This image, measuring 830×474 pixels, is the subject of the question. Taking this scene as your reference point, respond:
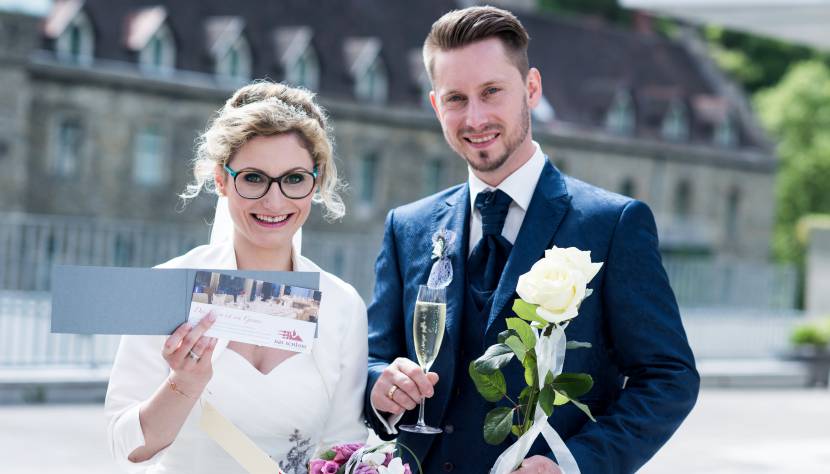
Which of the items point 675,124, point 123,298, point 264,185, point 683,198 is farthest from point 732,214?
point 123,298

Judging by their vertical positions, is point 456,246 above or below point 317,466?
above

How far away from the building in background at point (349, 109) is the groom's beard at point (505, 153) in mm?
33132

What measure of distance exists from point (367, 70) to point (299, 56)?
8.89ft

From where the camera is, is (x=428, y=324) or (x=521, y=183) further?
(x=521, y=183)

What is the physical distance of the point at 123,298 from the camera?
3.08 meters

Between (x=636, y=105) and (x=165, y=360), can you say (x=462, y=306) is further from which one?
(x=636, y=105)

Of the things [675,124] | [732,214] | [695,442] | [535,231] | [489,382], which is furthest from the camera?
[732,214]

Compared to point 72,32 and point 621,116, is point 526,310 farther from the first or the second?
point 621,116

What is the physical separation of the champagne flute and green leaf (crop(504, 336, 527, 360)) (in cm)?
29

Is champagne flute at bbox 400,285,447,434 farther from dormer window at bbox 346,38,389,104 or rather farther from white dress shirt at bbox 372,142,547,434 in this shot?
dormer window at bbox 346,38,389,104

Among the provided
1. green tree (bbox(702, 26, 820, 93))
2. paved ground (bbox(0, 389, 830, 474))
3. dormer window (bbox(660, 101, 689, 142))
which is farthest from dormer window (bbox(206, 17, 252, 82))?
green tree (bbox(702, 26, 820, 93))

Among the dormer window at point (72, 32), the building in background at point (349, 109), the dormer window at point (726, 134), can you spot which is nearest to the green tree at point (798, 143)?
the building in background at point (349, 109)

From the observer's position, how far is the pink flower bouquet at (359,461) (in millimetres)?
3188

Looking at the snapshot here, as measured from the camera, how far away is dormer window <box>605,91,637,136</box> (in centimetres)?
5147
